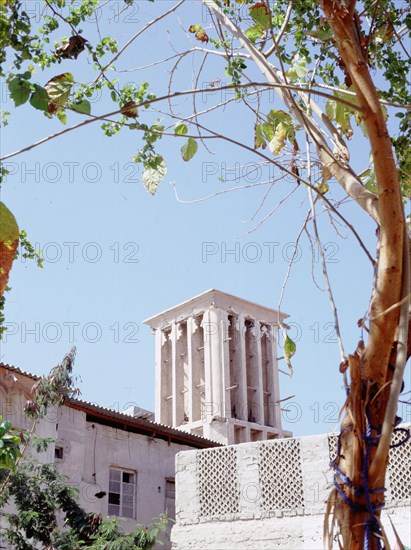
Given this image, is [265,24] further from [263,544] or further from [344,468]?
[263,544]

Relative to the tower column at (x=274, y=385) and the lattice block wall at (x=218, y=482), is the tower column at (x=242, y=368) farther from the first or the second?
the lattice block wall at (x=218, y=482)

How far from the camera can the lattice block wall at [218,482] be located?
8.68 m

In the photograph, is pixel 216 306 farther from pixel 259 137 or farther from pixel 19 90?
pixel 19 90

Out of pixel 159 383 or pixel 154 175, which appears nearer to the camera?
pixel 154 175

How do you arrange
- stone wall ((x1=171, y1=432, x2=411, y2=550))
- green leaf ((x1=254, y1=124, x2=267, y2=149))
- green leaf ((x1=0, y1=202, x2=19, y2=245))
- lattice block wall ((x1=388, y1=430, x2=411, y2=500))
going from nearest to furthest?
green leaf ((x1=0, y1=202, x2=19, y2=245))
green leaf ((x1=254, y1=124, x2=267, y2=149))
lattice block wall ((x1=388, y1=430, x2=411, y2=500))
stone wall ((x1=171, y1=432, x2=411, y2=550))

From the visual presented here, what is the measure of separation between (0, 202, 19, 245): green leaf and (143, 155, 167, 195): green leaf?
1.76 meters

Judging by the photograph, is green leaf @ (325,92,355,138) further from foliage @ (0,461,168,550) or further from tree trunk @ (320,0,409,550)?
foliage @ (0,461,168,550)

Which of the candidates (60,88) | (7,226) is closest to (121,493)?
(60,88)

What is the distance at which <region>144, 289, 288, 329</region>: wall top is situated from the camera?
26.3m

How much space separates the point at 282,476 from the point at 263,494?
32 centimetres

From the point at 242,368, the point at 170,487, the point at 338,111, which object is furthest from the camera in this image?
the point at 242,368

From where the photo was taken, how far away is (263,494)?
27.8 ft

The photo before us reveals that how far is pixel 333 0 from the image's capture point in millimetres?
2365

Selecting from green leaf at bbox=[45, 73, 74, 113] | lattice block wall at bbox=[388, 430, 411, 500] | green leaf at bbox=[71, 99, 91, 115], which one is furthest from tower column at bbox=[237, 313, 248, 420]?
green leaf at bbox=[71, 99, 91, 115]
